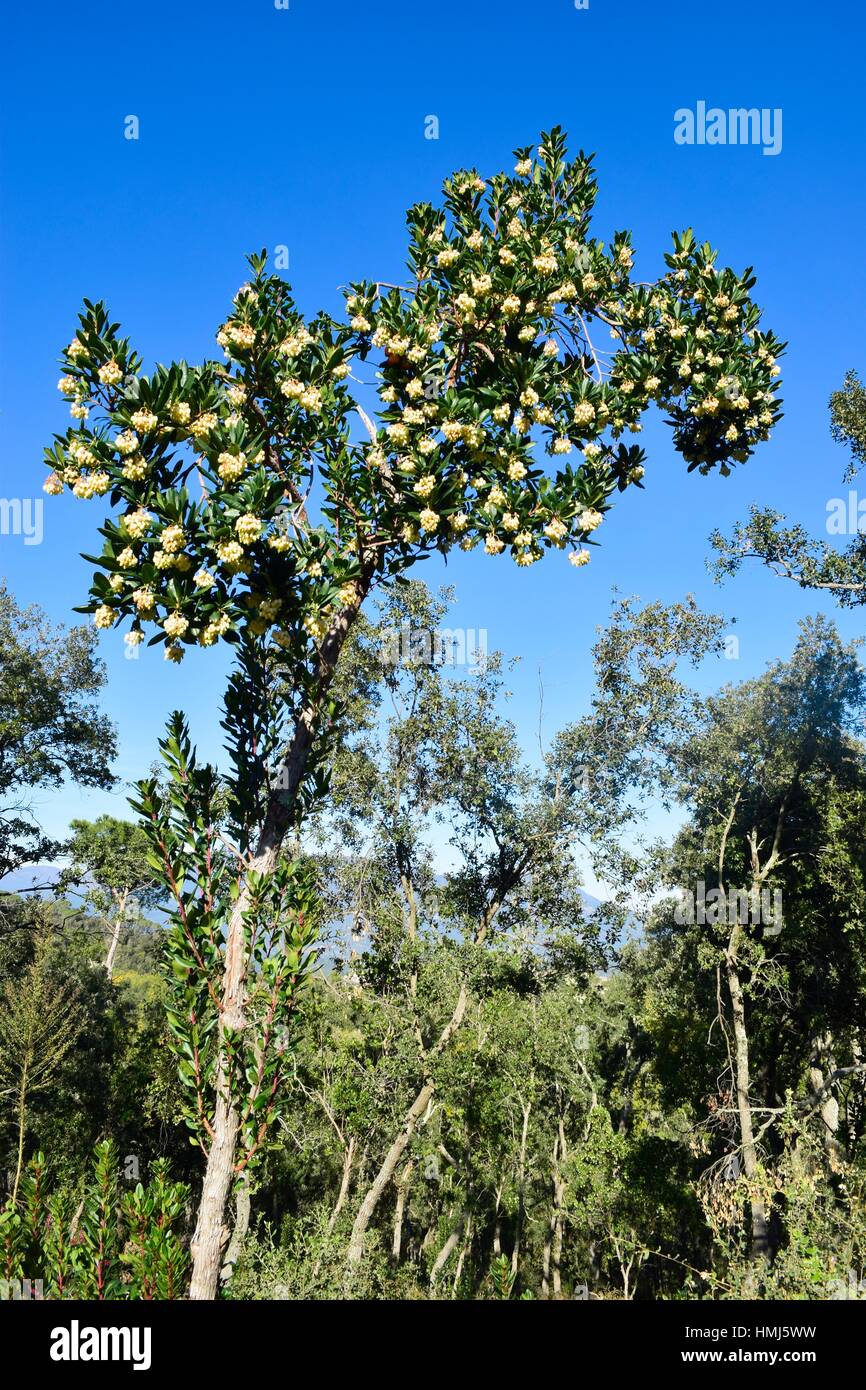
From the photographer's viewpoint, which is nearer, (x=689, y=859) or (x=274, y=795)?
(x=274, y=795)

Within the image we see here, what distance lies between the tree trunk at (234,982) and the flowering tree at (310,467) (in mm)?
11

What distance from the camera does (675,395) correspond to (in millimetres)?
4453

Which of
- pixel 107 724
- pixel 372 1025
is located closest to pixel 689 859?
pixel 372 1025

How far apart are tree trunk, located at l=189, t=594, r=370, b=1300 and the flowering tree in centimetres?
1

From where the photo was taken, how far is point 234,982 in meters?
3.84

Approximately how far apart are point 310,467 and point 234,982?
98.2 inches

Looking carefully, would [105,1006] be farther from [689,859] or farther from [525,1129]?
[689,859]

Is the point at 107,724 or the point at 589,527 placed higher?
the point at 107,724

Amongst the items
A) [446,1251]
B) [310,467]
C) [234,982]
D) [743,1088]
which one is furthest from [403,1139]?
[310,467]

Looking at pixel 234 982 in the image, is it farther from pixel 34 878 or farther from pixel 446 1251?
pixel 446 1251

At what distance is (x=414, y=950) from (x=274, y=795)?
40.9 feet

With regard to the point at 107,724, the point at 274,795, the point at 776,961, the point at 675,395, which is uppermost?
the point at 107,724

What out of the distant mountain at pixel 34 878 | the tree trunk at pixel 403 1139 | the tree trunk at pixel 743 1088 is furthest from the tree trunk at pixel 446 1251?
the distant mountain at pixel 34 878
